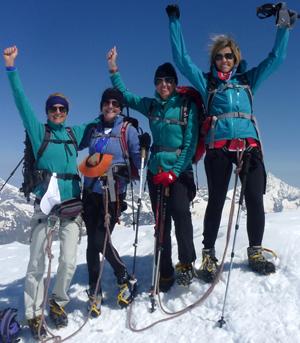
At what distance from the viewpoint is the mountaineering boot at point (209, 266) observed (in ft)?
15.3

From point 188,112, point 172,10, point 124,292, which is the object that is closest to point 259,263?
point 124,292

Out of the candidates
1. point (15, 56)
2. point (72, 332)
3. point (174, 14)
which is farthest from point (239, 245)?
point (15, 56)

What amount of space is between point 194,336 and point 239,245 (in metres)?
2.46

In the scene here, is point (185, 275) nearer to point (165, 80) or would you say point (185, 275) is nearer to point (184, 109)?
point (184, 109)

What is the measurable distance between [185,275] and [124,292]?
122 centimetres

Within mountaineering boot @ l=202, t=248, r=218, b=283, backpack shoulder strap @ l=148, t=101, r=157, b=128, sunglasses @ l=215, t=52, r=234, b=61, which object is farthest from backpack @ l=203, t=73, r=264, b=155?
mountaineering boot @ l=202, t=248, r=218, b=283

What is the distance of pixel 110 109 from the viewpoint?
5.04 metres

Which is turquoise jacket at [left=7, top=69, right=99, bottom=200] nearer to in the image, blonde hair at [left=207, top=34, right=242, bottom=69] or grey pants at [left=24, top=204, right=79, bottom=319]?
grey pants at [left=24, top=204, right=79, bottom=319]

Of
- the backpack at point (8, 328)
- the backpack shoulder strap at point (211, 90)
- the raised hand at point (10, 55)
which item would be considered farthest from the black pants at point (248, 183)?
the backpack at point (8, 328)

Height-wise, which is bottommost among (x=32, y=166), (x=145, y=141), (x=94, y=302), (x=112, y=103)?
(x=94, y=302)

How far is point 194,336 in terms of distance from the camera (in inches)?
145

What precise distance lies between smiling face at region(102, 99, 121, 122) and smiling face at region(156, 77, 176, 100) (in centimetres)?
85

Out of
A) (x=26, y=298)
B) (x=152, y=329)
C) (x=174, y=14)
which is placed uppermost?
(x=174, y=14)

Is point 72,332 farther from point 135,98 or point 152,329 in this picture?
point 135,98
